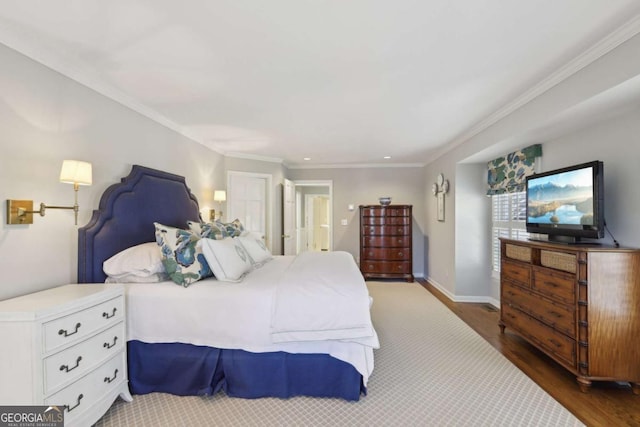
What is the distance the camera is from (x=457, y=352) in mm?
2723

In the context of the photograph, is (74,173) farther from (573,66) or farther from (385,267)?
(385,267)

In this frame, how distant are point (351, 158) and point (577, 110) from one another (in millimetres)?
3502

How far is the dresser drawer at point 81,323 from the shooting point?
1.46m

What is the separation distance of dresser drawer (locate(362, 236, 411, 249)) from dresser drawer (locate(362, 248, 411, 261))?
0.08 m

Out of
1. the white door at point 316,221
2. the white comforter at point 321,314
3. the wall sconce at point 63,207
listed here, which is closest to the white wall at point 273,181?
the wall sconce at point 63,207

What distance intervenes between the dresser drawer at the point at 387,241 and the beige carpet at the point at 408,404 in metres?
2.90

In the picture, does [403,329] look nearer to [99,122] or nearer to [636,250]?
[636,250]

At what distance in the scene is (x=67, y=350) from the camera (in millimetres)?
1533

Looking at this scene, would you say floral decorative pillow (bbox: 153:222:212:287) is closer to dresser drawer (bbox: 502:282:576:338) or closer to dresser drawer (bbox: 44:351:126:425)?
dresser drawer (bbox: 44:351:126:425)

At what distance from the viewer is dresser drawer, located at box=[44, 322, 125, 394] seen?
1.45 meters

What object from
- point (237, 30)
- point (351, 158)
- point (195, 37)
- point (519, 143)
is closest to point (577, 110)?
point (519, 143)

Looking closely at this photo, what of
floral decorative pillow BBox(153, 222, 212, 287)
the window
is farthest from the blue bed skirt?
the window

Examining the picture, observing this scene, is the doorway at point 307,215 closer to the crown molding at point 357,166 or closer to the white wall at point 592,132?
the crown molding at point 357,166

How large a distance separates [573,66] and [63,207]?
142 inches
